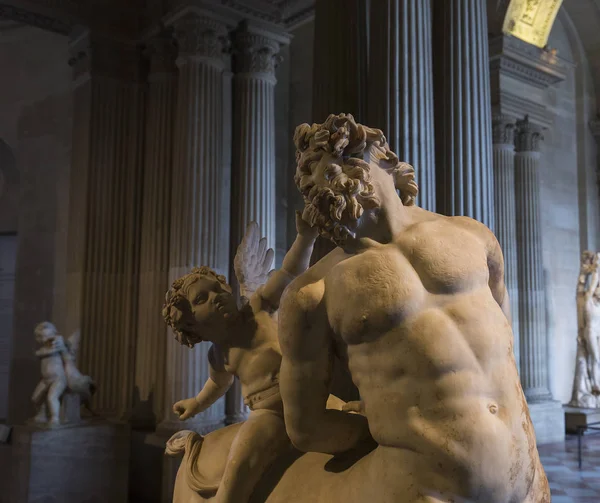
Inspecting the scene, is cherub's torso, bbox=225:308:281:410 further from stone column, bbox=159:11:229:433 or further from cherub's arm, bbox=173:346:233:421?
stone column, bbox=159:11:229:433

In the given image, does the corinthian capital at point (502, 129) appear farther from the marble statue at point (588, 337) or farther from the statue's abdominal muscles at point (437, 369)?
the statue's abdominal muscles at point (437, 369)

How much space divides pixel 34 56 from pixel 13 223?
3405mm

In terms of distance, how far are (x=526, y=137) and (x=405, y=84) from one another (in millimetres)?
9646

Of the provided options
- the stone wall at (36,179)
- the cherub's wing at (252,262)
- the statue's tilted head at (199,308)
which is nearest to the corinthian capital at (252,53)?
the stone wall at (36,179)

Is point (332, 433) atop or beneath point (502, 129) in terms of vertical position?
beneath

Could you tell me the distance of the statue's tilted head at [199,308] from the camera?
2918 millimetres

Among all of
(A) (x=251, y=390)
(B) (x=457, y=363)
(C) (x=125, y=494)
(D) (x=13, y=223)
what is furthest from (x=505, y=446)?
(D) (x=13, y=223)

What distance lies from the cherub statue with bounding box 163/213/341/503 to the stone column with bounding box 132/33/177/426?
6954 millimetres

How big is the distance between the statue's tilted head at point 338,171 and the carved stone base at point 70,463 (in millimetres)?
7293

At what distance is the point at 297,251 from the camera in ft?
9.00

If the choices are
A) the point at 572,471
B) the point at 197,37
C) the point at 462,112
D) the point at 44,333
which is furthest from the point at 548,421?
the point at 197,37

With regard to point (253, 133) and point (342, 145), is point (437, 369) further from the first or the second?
point (253, 133)

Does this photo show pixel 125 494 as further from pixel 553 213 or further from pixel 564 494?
pixel 553 213

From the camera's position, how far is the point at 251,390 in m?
2.93
